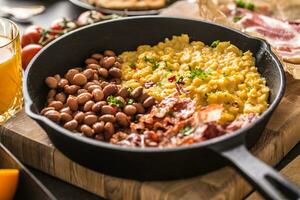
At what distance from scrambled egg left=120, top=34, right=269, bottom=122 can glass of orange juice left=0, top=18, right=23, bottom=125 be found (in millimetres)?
604

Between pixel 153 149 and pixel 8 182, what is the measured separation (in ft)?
2.23

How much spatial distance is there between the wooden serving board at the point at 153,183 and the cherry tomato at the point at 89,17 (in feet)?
4.33

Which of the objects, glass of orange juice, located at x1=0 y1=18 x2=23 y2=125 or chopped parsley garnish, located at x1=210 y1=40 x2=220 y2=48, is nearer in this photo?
glass of orange juice, located at x1=0 y1=18 x2=23 y2=125

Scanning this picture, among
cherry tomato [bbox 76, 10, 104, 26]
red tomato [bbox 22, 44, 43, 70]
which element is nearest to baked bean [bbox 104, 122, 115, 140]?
red tomato [bbox 22, 44, 43, 70]

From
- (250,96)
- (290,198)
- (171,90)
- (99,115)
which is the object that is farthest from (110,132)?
(290,198)

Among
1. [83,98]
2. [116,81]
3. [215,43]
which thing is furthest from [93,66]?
[215,43]

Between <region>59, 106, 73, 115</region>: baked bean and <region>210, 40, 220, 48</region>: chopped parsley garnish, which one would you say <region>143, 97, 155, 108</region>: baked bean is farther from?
<region>210, 40, 220, 48</region>: chopped parsley garnish

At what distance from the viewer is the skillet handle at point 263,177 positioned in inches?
92.4

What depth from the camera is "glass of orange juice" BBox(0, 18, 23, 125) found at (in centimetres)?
338

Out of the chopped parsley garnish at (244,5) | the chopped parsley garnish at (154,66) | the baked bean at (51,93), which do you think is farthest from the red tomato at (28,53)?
the chopped parsley garnish at (244,5)

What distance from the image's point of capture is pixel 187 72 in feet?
11.2

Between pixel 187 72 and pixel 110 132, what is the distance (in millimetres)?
657

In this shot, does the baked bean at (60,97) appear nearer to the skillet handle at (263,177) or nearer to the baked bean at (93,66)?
the baked bean at (93,66)

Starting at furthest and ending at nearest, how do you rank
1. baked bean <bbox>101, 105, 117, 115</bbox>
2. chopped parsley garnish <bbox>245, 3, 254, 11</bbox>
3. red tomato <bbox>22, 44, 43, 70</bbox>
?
chopped parsley garnish <bbox>245, 3, 254, 11</bbox>
red tomato <bbox>22, 44, 43, 70</bbox>
baked bean <bbox>101, 105, 117, 115</bbox>
